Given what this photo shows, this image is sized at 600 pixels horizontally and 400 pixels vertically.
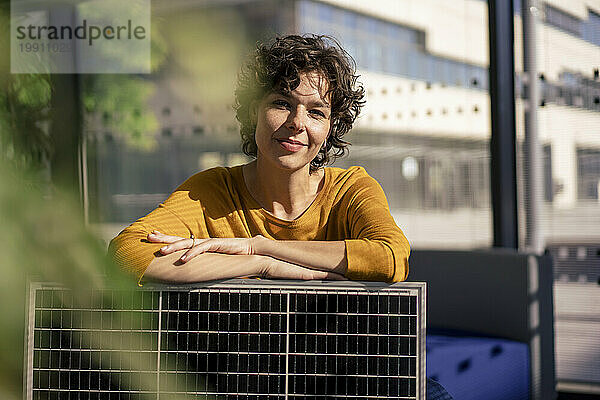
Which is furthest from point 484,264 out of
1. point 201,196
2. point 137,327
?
point 137,327

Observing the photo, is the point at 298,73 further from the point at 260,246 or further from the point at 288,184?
the point at 260,246

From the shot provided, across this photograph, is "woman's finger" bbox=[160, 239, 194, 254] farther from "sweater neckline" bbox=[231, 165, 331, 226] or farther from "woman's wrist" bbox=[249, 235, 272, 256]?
"sweater neckline" bbox=[231, 165, 331, 226]

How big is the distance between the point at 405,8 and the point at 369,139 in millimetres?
859

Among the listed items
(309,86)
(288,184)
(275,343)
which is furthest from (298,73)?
(275,343)

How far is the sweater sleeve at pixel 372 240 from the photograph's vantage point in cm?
125

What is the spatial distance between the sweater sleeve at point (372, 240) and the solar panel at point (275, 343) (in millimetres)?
152

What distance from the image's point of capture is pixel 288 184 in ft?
5.03

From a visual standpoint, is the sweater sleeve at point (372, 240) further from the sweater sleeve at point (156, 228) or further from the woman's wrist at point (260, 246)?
the sweater sleeve at point (156, 228)

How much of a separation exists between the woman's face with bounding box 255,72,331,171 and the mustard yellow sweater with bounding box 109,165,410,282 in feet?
0.41

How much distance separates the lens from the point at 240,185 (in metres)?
1.57

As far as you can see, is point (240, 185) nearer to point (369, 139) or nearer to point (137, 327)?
point (137, 327)

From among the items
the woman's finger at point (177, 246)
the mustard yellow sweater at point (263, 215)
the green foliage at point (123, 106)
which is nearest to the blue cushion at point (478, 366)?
the mustard yellow sweater at point (263, 215)

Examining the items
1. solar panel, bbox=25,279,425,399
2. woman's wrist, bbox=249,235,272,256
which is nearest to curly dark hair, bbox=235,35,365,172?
woman's wrist, bbox=249,235,272,256

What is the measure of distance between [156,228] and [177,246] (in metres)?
0.16
